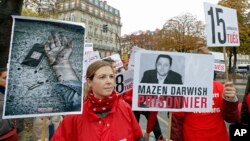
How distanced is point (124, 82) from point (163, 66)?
2.22m

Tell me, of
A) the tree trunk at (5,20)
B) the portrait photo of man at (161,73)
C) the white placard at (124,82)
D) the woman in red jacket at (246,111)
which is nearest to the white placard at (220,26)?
the portrait photo of man at (161,73)

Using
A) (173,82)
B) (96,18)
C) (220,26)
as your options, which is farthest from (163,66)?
(96,18)

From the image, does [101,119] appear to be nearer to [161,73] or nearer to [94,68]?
[94,68]

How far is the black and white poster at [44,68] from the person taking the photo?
309cm

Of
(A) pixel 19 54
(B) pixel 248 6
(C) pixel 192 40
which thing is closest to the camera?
(A) pixel 19 54

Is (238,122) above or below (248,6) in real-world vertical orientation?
below

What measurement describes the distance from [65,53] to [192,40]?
57.0 m

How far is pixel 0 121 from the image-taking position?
467 cm

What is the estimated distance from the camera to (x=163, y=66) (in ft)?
13.1

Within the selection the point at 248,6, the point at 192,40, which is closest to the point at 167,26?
the point at 192,40

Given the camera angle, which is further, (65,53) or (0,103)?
(0,103)

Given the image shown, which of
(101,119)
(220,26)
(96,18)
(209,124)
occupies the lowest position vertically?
(209,124)

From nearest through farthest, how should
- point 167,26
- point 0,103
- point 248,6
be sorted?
point 0,103 → point 248,6 → point 167,26

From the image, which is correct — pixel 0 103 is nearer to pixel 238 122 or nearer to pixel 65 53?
→ pixel 65 53
